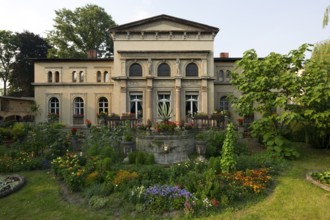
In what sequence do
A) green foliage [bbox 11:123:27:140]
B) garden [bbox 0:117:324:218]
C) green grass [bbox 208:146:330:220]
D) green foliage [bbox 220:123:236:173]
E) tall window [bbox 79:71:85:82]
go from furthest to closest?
tall window [bbox 79:71:85:82] < green foliage [bbox 11:123:27:140] < green foliage [bbox 220:123:236:173] < garden [bbox 0:117:324:218] < green grass [bbox 208:146:330:220]

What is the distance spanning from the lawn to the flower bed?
0.73ft

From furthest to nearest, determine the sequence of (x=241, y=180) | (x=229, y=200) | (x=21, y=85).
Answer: (x=21, y=85) → (x=241, y=180) → (x=229, y=200)

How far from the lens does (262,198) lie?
246 inches

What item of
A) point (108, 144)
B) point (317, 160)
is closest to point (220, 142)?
point (317, 160)

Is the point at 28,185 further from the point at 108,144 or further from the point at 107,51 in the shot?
the point at 107,51

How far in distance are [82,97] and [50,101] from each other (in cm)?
362

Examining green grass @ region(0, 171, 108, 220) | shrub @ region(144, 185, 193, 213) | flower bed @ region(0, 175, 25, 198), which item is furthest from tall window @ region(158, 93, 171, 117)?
shrub @ region(144, 185, 193, 213)

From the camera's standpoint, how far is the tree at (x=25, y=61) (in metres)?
32.8

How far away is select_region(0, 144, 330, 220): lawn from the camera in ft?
17.9

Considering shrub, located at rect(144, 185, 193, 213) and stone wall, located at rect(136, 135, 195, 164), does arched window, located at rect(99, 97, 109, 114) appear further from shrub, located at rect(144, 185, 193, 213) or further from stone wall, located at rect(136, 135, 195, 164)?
shrub, located at rect(144, 185, 193, 213)

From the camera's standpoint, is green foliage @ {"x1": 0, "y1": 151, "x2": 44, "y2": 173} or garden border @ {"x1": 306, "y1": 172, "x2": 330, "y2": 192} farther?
green foliage @ {"x1": 0, "y1": 151, "x2": 44, "y2": 173}

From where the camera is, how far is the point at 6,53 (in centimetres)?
3553

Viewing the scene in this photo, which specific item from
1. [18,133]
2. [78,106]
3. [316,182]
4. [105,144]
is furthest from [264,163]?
[78,106]

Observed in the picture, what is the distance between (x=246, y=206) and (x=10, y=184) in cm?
877
